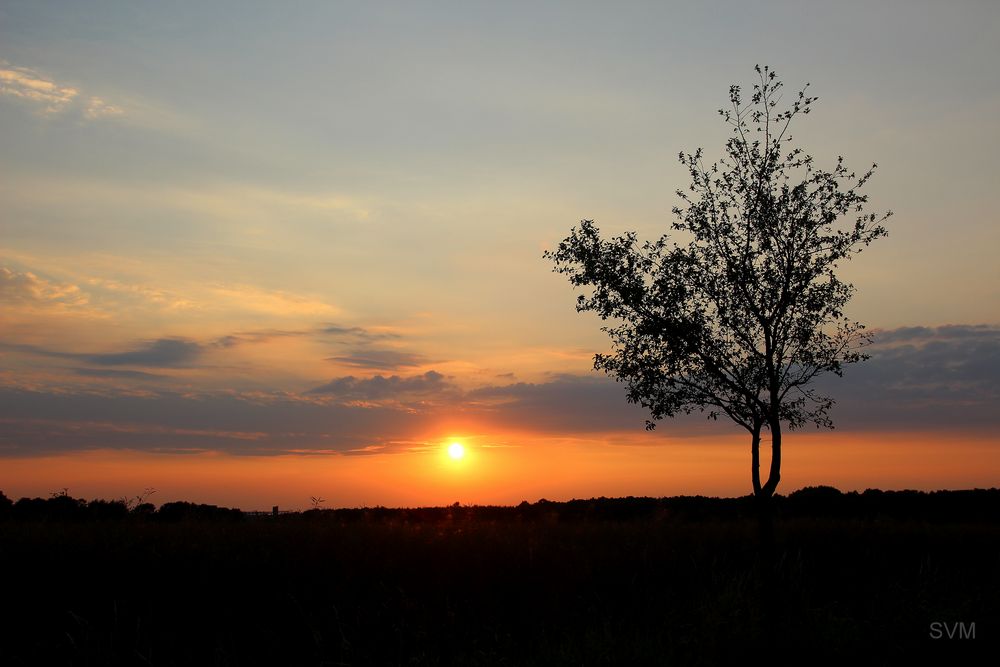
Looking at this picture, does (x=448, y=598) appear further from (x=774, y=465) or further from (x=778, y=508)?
(x=778, y=508)

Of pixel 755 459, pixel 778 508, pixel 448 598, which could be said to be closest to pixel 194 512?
pixel 448 598

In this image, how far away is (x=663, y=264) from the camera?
20734 millimetres

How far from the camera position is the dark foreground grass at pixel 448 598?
554 inches

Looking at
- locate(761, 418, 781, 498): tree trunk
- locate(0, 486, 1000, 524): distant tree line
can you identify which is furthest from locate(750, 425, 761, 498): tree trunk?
locate(0, 486, 1000, 524): distant tree line

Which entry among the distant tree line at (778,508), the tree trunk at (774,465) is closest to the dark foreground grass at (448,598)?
the tree trunk at (774,465)

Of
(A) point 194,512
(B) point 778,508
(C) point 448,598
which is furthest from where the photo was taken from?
(B) point 778,508

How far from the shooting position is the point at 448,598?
1880 cm

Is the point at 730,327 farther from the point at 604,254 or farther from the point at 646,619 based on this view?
the point at 646,619

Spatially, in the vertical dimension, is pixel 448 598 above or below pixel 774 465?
below

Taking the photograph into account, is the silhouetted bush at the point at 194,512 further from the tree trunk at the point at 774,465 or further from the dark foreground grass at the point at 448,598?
the tree trunk at the point at 774,465

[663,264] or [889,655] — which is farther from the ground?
[663,264]

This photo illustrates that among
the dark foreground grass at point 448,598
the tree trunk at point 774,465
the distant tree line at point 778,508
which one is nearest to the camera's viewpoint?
the dark foreground grass at point 448,598

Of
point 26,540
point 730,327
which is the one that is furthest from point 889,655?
point 26,540

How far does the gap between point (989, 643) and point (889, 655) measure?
6.38ft
